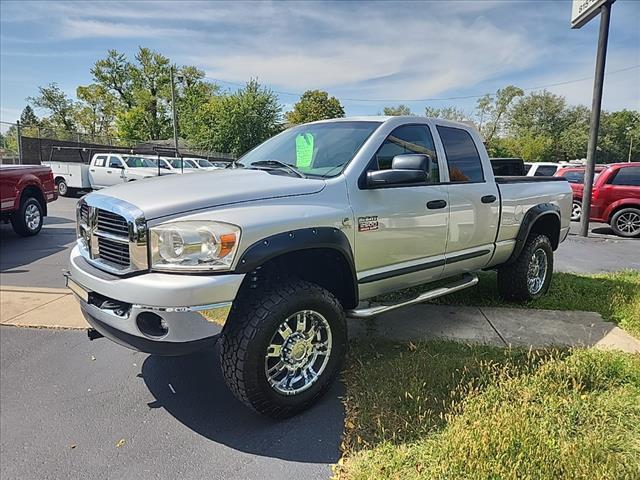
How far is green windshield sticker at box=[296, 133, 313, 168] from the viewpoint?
11.8 feet

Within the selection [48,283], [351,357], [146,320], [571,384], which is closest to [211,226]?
[146,320]

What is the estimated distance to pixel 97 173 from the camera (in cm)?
1702

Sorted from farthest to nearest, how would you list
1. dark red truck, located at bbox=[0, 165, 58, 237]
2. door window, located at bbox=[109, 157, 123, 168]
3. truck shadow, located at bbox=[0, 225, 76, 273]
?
1. door window, located at bbox=[109, 157, 123, 168]
2. dark red truck, located at bbox=[0, 165, 58, 237]
3. truck shadow, located at bbox=[0, 225, 76, 273]

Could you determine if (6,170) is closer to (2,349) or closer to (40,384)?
(2,349)

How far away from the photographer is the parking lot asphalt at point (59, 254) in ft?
21.1

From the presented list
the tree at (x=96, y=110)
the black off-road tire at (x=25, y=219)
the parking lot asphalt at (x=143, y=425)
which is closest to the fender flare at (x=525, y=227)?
the parking lot asphalt at (x=143, y=425)

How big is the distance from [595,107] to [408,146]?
9.04 metres

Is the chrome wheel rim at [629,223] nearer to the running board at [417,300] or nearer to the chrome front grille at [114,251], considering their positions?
the running board at [417,300]

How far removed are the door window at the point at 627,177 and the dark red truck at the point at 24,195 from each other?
12.7 meters

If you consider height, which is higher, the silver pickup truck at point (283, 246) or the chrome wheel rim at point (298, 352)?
the silver pickup truck at point (283, 246)

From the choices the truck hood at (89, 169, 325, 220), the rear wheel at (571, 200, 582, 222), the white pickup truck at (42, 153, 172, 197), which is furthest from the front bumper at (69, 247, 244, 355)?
the white pickup truck at (42, 153, 172, 197)

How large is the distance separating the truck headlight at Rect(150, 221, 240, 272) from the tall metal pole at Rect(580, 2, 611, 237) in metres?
10.4

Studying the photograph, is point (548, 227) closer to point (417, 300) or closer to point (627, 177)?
point (417, 300)

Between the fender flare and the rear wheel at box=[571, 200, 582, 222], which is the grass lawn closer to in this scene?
the fender flare
